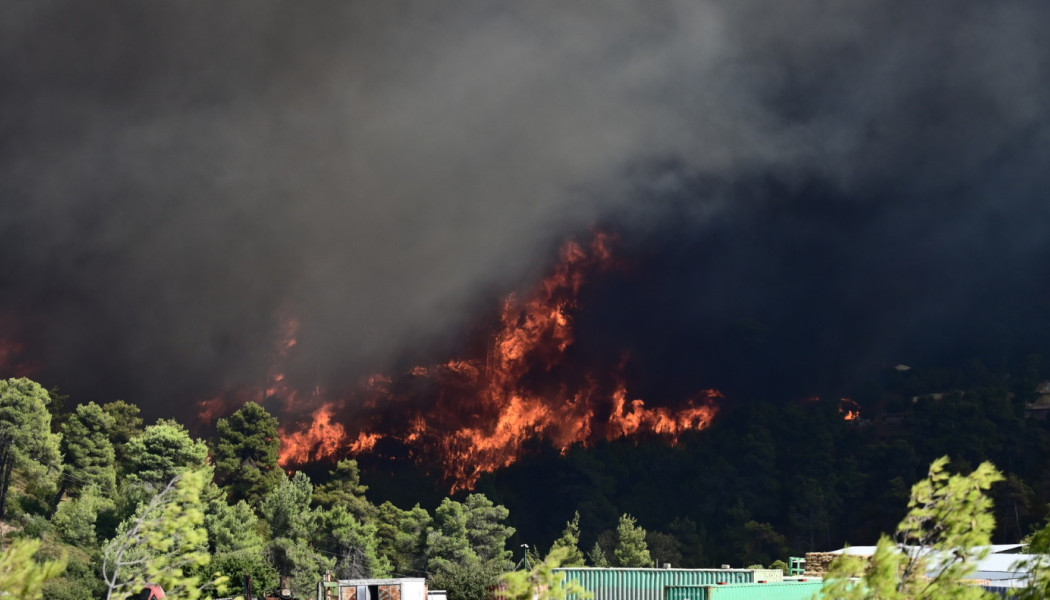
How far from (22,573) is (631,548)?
Answer: 115558 millimetres

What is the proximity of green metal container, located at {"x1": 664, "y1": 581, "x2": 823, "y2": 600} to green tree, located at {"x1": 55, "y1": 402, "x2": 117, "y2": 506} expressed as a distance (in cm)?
10165

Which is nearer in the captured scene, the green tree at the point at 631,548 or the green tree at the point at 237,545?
the green tree at the point at 237,545

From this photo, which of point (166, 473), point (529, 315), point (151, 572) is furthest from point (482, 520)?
point (151, 572)

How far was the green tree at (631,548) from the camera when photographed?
13412 cm

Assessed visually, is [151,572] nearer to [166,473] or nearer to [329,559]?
[329,559]

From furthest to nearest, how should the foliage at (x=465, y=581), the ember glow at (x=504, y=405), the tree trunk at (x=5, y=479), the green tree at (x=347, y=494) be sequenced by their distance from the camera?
the ember glow at (x=504, y=405), the green tree at (x=347, y=494), the tree trunk at (x=5, y=479), the foliage at (x=465, y=581)

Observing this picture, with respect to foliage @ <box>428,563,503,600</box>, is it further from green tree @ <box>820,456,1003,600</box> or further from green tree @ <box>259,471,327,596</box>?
green tree @ <box>820,456,1003,600</box>

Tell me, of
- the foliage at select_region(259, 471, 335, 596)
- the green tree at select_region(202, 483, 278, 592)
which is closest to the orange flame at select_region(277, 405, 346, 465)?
the foliage at select_region(259, 471, 335, 596)

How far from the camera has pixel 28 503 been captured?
436 ft

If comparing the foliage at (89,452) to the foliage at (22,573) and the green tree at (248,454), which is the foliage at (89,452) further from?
the foliage at (22,573)

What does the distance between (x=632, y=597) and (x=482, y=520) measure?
227ft

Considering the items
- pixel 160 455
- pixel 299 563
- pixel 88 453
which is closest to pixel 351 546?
pixel 299 563

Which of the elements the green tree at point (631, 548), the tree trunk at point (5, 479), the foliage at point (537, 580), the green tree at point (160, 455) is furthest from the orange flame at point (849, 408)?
the foliage at point (537, 580)

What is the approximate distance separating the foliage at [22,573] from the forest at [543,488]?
262ft
